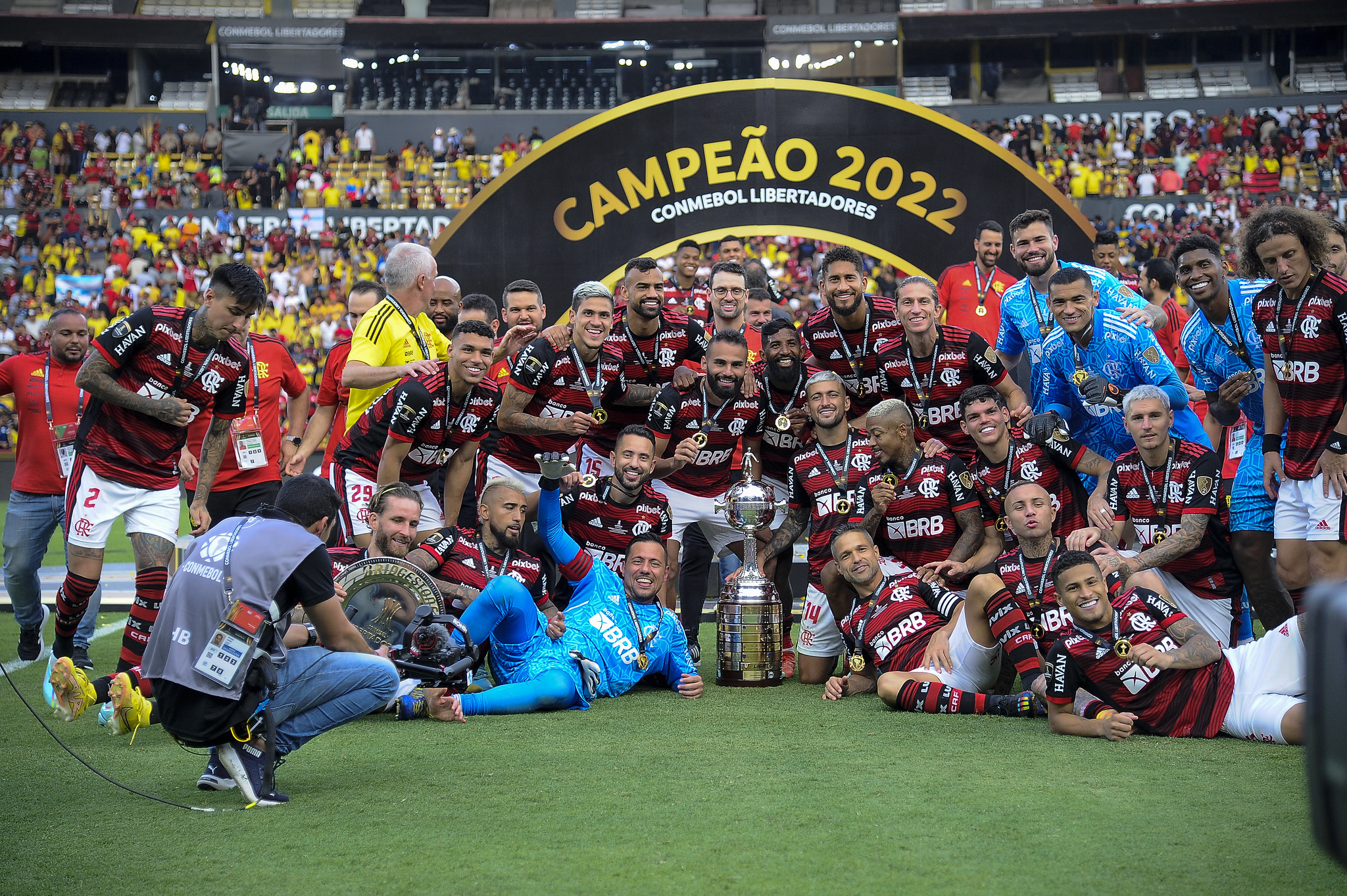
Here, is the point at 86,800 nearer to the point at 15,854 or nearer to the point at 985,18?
the point at 15,854

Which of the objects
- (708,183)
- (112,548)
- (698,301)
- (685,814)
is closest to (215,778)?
(685,814)

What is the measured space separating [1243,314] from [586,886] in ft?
16.7

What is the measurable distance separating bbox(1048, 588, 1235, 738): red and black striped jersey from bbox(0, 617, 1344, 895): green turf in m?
0.14

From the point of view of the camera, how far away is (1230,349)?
6656 millimetres

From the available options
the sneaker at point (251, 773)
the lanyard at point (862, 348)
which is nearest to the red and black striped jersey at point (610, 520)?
the lanyard at point (862, 348)

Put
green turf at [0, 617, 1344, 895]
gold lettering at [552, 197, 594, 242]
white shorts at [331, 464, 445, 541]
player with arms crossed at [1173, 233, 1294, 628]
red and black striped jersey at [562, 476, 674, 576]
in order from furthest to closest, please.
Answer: gold lettering at [552, 197, 594, 242], red and black striped jersey at [562, 476, 674, 576], white shorts at [331, 464, 445, 541], player with arms crossed at [1173, 233, 1294, 628], green turf at [0, 617, 1344, 895]

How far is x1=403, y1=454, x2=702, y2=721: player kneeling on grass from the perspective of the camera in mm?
5668

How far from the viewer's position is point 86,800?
429cm

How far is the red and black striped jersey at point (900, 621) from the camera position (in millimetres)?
6164

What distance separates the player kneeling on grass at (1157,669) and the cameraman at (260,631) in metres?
3.03

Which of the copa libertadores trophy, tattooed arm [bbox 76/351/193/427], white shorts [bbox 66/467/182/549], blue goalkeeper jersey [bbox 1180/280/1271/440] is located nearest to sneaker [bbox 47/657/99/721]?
white shorts [bbox 66/467/182/549]

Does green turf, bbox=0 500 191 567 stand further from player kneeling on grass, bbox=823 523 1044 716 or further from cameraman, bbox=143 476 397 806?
cameraman, bbox=143 476 397 806

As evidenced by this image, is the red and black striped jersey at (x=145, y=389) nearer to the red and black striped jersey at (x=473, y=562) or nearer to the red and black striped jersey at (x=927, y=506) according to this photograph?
the red and black striped jersey at (x=473, y=562)

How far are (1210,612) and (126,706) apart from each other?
17.2ft
